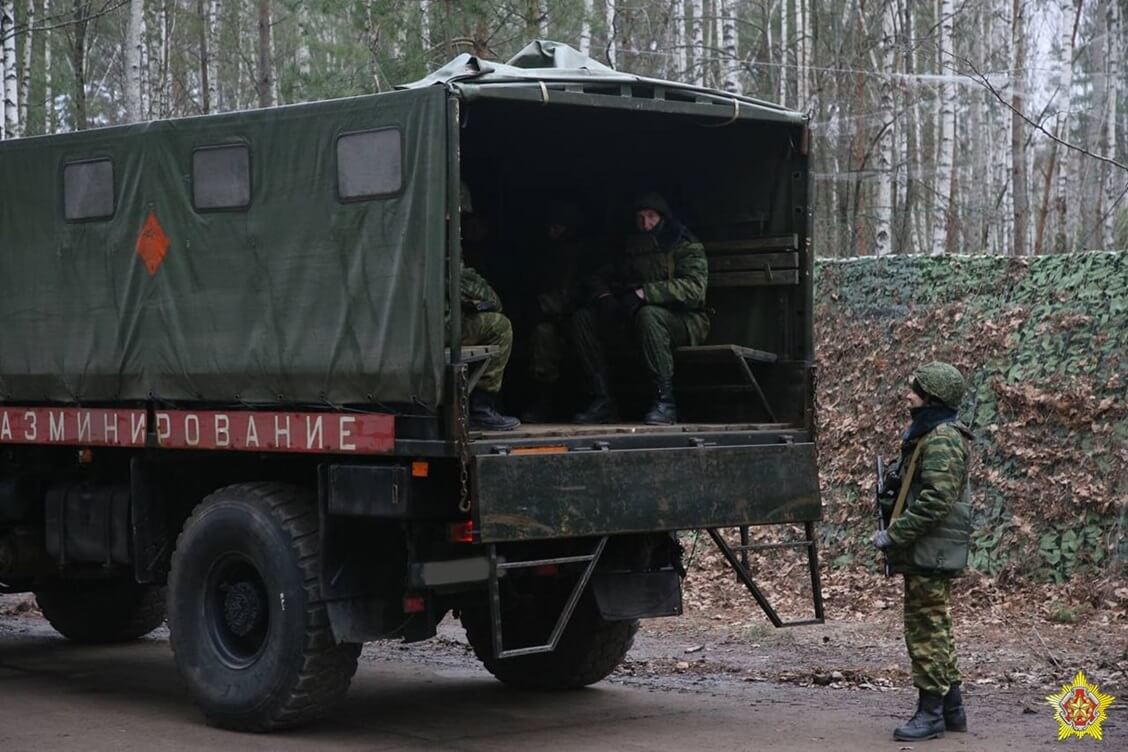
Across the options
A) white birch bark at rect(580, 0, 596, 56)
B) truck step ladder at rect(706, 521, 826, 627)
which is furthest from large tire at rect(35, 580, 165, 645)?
white birch bark at rect(580, 0, 596, 56)

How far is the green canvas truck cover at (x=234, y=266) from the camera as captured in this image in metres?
8.06

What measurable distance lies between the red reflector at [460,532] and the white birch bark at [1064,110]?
1367 centimetres

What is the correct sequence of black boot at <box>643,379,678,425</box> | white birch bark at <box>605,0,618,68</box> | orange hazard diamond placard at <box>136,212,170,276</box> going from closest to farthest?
orange hazard diamond placard at <box>136,212,170,276</box>, black boot at <box>643,379,678,425</box>, white birch bark at <box>605,0,618,68</box>

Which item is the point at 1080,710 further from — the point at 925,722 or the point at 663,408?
the point at 663,408

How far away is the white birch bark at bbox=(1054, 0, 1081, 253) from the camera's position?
971 inches

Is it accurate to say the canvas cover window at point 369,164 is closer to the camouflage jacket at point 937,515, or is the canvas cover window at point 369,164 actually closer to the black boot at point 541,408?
the black boot at point 541,408

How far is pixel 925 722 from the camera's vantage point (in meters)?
8.24

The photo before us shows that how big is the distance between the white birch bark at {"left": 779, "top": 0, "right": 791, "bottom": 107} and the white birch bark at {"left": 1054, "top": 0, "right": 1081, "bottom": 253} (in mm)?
5057

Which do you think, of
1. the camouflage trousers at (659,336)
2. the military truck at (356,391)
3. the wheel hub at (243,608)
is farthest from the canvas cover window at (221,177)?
the camouflage trousers at (659,336)

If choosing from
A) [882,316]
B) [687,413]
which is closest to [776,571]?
[882,316]

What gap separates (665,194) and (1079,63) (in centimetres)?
2929

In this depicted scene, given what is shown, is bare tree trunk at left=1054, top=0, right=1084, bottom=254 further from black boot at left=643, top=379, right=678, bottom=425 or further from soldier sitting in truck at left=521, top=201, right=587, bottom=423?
black boot at left=643, top=379, right=678, bottom=425

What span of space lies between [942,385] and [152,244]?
4.40 meters

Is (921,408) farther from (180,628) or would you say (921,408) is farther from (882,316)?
(882,316)
